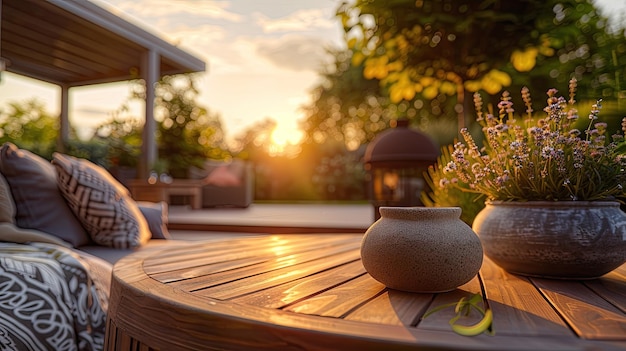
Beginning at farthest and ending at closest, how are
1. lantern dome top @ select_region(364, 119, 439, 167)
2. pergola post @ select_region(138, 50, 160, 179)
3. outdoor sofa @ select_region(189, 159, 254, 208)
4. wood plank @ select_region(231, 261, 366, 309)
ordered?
1. outdoor sofa @ select_region(189, 159, 254, 208)
2. pergola post @ select_region(138, 50, 160, 179)
3. lantern dome top @ select_region(364, 119, 439, 167)
4. wood plank @ select_region(231, 261, 366, 309)

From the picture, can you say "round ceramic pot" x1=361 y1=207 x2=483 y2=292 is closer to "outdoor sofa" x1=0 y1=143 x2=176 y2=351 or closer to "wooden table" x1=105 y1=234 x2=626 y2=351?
"wooden table" x1=105 y1=234 x2=626 y2=351

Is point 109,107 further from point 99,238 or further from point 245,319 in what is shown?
point 245,319

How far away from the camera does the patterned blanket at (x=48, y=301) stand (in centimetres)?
113

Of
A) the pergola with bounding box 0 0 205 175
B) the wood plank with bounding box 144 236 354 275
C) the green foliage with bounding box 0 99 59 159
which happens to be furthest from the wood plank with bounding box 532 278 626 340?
the green foliage with bounding box 0 99 59 159

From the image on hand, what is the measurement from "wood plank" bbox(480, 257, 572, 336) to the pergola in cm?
454

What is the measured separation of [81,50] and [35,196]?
4.36 m

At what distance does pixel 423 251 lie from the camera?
0.71 metres

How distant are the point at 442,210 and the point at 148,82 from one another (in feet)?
17.2

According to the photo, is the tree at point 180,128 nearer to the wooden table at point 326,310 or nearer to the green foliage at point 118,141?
the green foliage at point 118,141

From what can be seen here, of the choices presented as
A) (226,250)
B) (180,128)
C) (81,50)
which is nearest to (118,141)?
(81,50)

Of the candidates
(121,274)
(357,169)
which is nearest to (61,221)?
(121,274)

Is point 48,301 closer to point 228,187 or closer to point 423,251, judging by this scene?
point 423,251

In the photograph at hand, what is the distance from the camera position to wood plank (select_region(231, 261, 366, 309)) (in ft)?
2.11

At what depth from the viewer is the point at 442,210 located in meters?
0.75
